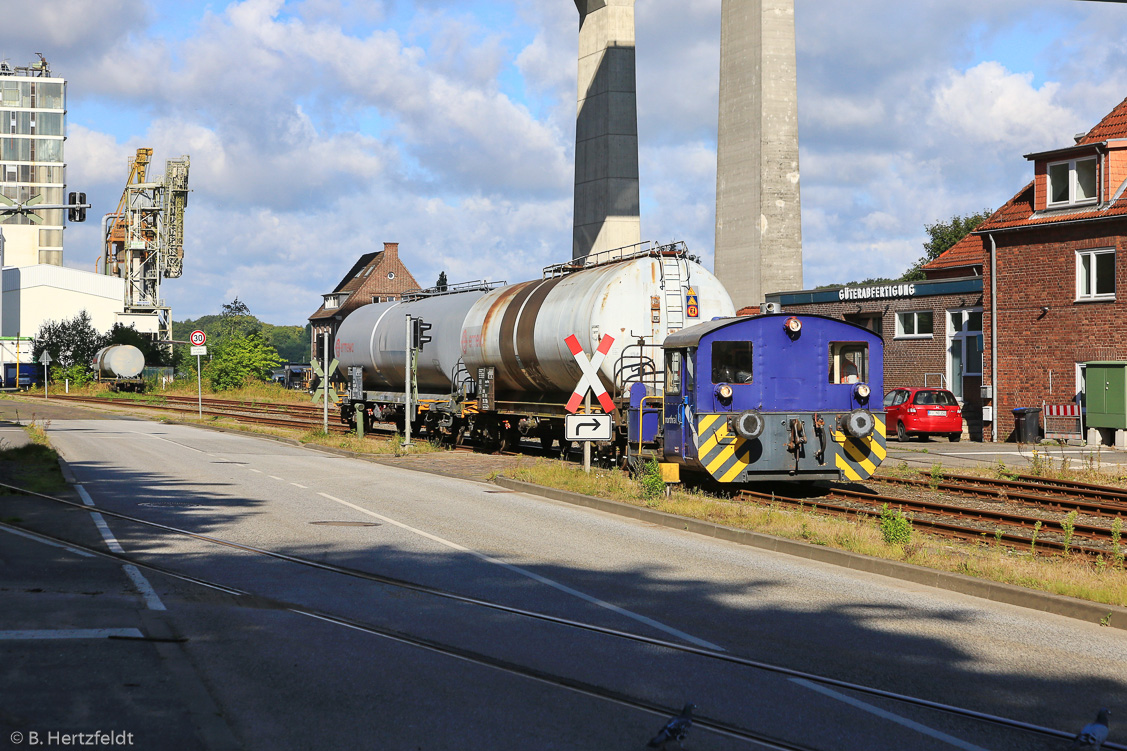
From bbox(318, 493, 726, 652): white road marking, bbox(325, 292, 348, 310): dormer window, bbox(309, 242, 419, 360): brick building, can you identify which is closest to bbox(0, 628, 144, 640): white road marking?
bbox(318, 493, 726, 652): white road marking

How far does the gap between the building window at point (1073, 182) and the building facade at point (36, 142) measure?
4916 inches

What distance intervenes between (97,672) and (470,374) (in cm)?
2027

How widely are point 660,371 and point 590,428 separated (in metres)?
2.49

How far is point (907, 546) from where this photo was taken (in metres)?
10.9

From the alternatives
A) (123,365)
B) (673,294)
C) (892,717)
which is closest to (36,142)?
(123,365)

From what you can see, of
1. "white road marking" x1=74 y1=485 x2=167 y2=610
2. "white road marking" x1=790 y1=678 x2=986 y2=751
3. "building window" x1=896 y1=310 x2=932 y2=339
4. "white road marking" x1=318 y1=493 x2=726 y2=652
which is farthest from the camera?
"building window" x1=896 y1=310 x2=932 y2=339

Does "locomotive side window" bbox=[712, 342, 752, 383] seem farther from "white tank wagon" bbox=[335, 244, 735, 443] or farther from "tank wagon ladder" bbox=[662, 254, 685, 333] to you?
"tank wagon ladder" bbox=[662, 254, 685, 333]

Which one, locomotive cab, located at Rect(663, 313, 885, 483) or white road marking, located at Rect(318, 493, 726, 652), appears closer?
white road marking, located at Rect(318, 493, 726, 652)

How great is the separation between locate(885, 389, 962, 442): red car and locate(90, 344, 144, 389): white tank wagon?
58121 millimetres

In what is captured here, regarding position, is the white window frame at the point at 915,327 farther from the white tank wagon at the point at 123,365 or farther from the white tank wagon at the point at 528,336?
the white tank wagon at the point at 123,365

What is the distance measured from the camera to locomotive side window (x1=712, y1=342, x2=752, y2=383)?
16344 millimetres

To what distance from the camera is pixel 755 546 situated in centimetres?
1191

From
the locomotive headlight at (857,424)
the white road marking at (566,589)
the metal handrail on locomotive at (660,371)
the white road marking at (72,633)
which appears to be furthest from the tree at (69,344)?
the white road marking at (72,633)

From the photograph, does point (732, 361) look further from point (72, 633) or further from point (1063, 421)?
point (1063, 421)
